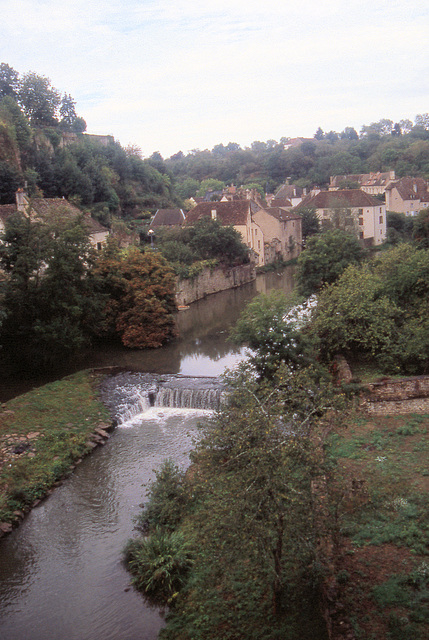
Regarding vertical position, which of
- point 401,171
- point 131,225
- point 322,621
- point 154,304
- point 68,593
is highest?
point 401,171

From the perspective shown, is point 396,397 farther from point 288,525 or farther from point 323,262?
point 323,262

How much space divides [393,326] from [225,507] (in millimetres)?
13311

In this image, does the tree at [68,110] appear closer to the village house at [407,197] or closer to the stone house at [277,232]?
the stone house at [277,232]

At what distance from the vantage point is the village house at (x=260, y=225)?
4978cm

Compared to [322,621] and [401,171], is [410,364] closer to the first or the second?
[322,621]

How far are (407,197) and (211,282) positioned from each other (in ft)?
124

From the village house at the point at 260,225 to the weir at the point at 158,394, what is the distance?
27.4m

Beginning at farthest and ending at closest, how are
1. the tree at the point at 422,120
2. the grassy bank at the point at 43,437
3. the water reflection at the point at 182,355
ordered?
the tree at the point at 422,120 < the water reflection at the point at 182,355 < the grassy bank at the point at 43,437

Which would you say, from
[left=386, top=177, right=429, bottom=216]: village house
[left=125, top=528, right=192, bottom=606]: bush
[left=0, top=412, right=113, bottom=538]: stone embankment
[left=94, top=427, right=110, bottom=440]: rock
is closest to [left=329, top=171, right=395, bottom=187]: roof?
[left=386, top=177, right=429, bottom=216]: village house

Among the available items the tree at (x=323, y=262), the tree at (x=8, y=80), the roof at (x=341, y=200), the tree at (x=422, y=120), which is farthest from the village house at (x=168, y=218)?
the tree at (x=422, y=120)

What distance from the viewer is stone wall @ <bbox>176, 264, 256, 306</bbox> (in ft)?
122

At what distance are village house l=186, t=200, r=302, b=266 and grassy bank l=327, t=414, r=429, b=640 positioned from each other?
1427 inches

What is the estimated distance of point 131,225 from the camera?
184ft

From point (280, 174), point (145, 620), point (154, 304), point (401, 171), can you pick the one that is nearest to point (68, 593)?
point (145, 620)
